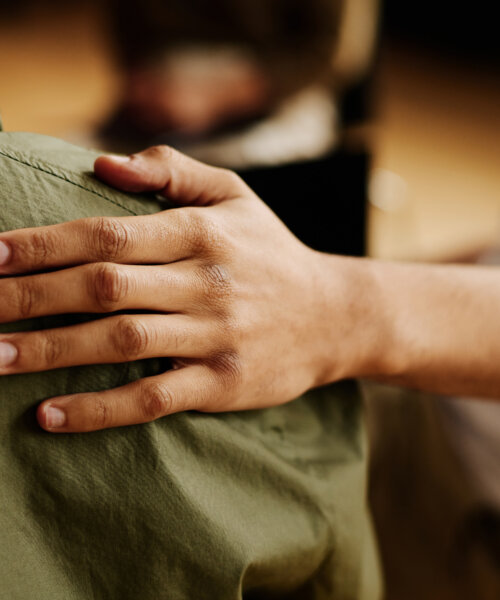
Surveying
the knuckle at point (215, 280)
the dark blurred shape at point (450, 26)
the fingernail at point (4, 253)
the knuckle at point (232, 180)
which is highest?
the dark blurred shape at point (450, 26)

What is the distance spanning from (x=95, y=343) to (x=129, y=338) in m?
0.03

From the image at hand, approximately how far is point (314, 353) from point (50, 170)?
30 centimetres

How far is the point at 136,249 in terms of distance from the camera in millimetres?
472

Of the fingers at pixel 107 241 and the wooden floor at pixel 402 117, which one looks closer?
the fingers at pixel 107 241

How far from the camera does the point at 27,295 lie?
435 mm

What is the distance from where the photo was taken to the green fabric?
447mm

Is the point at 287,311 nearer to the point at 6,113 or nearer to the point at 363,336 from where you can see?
the point at 363,336

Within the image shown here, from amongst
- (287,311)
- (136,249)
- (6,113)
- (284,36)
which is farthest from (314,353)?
(6,113)

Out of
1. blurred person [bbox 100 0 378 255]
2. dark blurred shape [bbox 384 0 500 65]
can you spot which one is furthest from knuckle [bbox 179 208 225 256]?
dark blurred shape [bbox 384 0 500 65]

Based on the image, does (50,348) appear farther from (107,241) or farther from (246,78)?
(246,78)

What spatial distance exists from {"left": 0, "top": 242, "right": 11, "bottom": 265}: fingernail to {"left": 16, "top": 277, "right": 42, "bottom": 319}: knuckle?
2 cm

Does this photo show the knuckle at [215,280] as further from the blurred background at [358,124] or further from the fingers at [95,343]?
the blurred background at [358,124]

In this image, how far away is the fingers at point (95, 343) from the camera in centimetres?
43

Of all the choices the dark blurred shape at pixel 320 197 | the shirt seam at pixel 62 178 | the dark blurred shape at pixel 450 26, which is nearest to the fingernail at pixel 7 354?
the shirt seam at pixel 62 178
